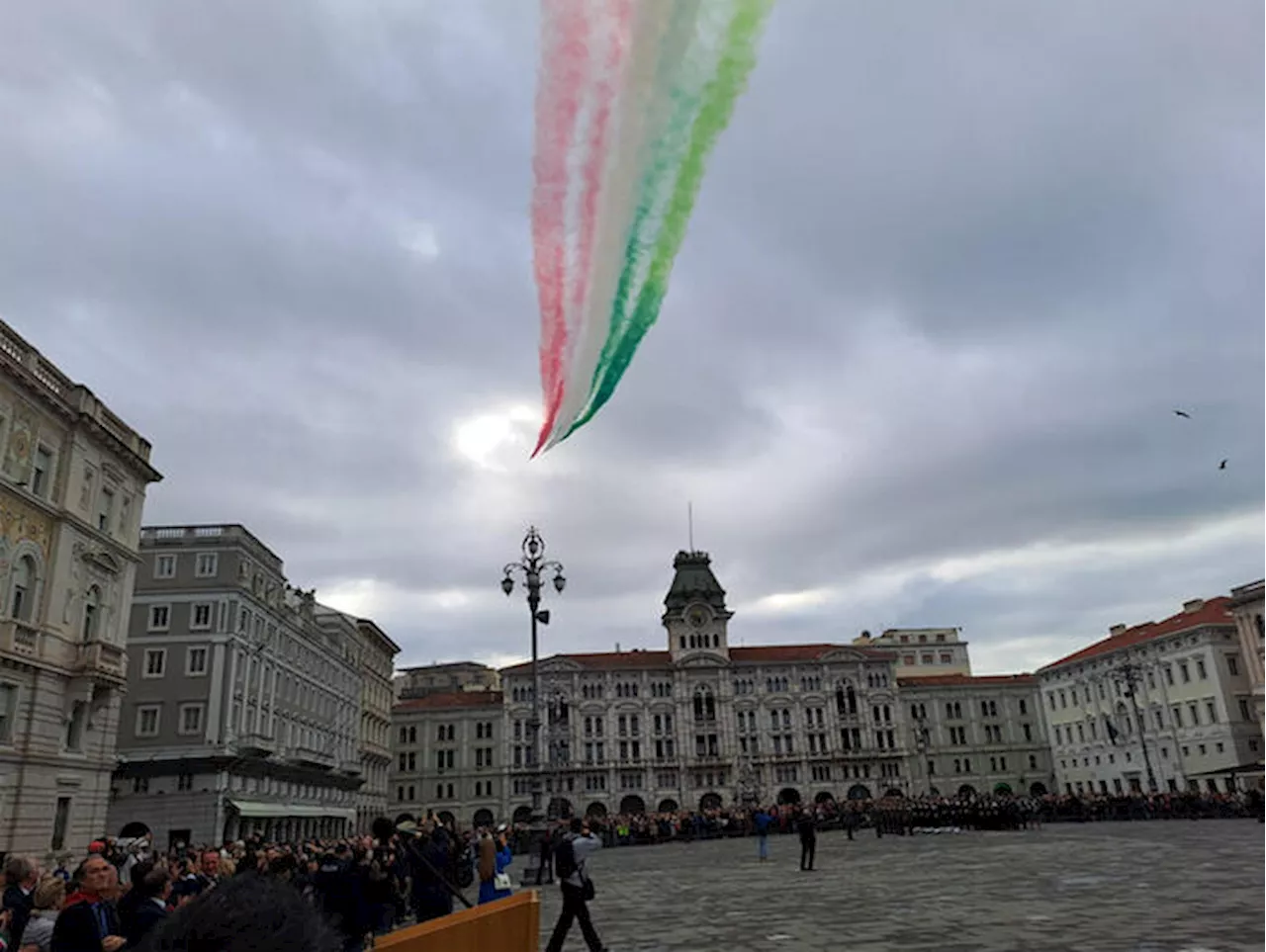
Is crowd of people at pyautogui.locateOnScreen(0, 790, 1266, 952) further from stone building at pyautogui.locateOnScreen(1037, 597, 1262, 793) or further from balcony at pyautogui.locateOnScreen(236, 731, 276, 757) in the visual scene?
stone building at pyautogui.locateOnScreen(1037, 597, 1262, 793)

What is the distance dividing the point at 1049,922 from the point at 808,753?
81.3 metres

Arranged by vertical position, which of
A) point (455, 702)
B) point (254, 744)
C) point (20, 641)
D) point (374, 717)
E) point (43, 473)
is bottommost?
point (254, 744)

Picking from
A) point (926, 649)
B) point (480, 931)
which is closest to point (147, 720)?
point (480, 931)

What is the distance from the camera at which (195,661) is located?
44469mm

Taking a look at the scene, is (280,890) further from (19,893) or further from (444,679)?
(444,679)

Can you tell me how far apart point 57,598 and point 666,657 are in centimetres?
7125

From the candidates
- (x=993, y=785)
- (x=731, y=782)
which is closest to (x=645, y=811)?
(x=731, y=782)

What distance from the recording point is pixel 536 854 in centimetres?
2923

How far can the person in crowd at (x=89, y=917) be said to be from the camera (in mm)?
5945

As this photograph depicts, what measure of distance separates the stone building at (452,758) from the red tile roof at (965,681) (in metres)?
41.7

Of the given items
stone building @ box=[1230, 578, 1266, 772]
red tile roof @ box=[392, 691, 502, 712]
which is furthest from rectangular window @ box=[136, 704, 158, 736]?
stone building @ box=[1230, 578, 1266, 772]

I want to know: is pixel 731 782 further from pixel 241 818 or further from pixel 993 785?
pixel 241 818

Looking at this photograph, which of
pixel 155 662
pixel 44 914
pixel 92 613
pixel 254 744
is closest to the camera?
pixel 44 914

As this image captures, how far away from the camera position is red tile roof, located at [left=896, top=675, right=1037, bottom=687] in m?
95.9
